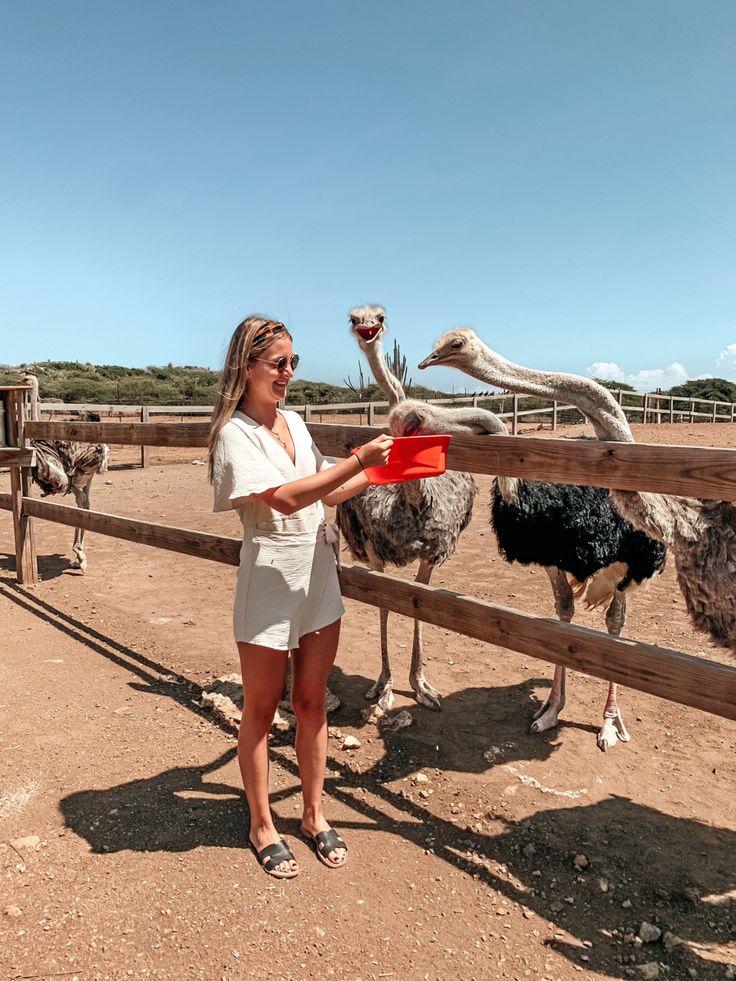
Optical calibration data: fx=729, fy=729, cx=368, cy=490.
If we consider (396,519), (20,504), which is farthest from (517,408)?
(396,519)

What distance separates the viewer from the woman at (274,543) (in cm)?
211

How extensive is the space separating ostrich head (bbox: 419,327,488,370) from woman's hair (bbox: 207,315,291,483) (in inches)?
21.5

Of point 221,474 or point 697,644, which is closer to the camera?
point 221,474

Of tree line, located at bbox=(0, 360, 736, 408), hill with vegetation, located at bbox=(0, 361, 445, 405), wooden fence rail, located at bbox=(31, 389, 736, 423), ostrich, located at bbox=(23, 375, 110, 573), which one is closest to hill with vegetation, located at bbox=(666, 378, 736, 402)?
tree line, located at bbox=(0, 360, 736, 408)

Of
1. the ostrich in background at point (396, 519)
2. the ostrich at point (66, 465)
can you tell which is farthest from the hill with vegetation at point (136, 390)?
the ostrich in background at point (396, 519)

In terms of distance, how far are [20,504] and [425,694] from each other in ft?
12.7

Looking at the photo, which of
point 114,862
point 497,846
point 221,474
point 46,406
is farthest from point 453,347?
point 46,406

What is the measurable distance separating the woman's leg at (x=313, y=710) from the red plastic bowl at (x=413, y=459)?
604 mm

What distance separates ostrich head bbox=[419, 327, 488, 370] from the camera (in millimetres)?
2430

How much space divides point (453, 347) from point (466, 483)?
1.78m

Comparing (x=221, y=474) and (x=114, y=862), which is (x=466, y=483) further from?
(x=114, y=862)

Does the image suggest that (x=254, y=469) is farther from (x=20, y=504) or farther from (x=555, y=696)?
(x=20, y=504)

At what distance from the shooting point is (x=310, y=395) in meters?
38.2

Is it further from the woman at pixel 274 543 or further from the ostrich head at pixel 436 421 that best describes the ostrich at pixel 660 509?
the woman at pixel 274 543
